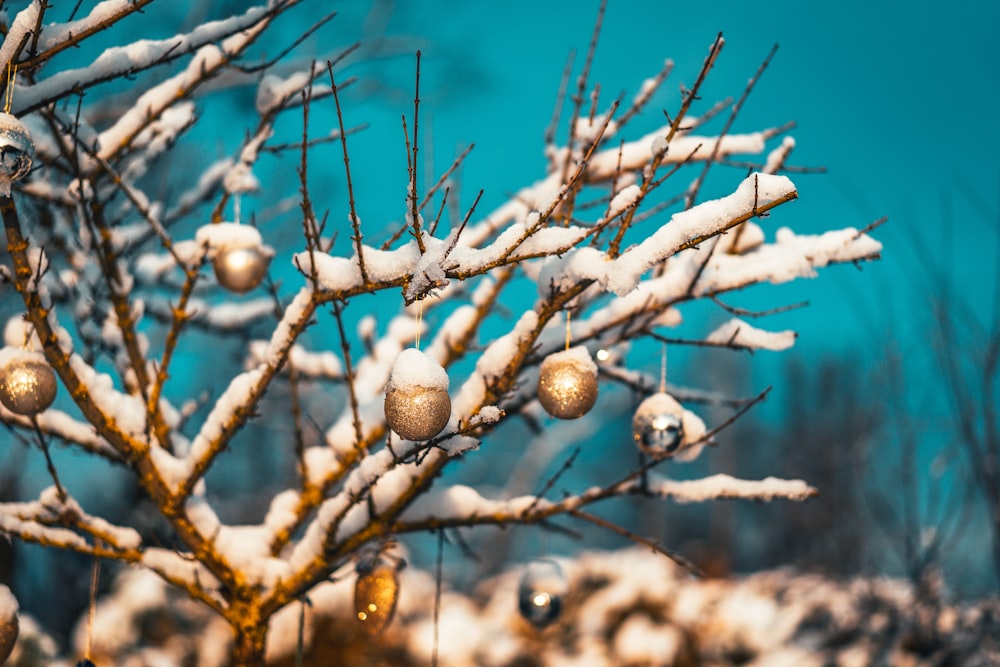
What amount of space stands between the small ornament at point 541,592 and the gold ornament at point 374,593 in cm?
71

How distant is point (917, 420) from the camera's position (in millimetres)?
4418

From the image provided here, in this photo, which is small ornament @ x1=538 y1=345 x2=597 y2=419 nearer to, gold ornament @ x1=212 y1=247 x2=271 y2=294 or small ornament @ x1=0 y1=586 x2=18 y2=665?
gold ornament @ x1=212 y1=247 x2=271 y2=294

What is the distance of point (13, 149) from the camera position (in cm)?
185

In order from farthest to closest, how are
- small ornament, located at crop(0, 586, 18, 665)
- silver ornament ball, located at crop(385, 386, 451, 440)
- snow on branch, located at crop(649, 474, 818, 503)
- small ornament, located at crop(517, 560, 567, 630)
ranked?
small ornament, located at crop(517, 560, 567, 630) → snow on branch, located at crop(649, 474, 818, 503) → small ornament, located at crop(0, 586, 18, 665) → silver ornament ball, located at crop(385, 386, 451, 440)

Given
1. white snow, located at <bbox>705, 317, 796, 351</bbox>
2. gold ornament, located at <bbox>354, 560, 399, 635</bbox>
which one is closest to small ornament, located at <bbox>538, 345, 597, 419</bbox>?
white snow, located at <bbox>705, 317, 796, 351</bbox>

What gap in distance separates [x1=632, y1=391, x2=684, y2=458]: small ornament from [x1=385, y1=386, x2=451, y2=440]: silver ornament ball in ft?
3.23

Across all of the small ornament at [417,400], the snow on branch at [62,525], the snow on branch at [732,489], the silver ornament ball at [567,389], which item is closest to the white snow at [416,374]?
the small ornament at [417,400]

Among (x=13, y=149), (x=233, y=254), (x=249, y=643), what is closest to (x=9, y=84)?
(x=13, y=149)

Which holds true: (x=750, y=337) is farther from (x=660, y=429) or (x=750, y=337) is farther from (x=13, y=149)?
(x=13, y=149)

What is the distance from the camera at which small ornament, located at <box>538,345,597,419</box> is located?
2229mm

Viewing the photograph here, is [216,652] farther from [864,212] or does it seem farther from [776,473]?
[776,473]

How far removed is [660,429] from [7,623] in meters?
2.20

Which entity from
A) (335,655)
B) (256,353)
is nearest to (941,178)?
(256,353)

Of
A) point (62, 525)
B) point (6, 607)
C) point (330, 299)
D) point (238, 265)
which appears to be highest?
point (238, 265)
